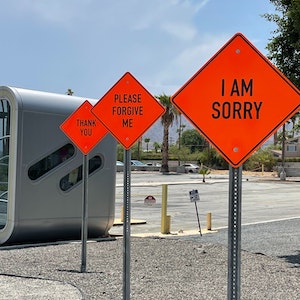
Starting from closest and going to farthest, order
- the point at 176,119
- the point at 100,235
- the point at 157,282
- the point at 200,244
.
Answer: the point at 157,282 < the point at 200,244 < the point at 100,235 < the point at 176,119

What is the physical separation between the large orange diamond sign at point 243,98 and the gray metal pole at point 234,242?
202mm

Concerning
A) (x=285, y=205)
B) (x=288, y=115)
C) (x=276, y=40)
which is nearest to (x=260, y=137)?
(x=288, y=115)

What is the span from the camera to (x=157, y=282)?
6.74 m

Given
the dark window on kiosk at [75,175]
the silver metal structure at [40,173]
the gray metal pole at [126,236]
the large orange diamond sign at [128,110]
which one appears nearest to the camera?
the gray metal pole at [126,236]

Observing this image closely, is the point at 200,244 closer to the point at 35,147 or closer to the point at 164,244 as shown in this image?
the point at 164,244

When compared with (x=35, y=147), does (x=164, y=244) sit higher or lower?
lower

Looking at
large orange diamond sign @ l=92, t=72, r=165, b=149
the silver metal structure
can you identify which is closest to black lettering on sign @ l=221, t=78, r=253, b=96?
large orange diamond sign @ l=92, t=72, r=165, b=149

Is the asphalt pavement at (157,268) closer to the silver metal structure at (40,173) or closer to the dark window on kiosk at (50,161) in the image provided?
the silver metal structure at (40,173)

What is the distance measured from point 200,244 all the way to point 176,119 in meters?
49.8

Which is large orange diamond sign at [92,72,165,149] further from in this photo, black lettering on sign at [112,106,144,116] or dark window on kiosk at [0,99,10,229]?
dark window on kiosk at [0,99,10,229]

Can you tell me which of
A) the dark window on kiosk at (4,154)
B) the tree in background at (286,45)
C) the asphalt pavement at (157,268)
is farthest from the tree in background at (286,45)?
the dark window on kiosk at (4,154)

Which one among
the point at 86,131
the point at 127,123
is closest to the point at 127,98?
the point at 127,123

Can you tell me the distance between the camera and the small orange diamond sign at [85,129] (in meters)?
7.40

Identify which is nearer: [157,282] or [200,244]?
[157,282]
